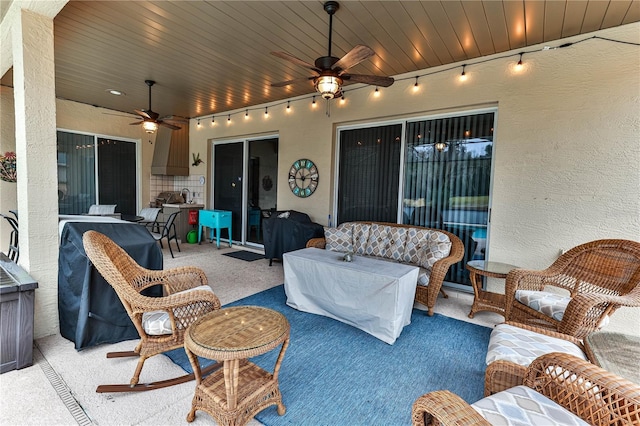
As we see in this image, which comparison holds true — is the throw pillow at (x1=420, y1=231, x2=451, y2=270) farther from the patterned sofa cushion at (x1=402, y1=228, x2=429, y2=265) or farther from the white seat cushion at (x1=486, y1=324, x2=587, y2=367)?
the white seat cushion at (x1=486, y1=324, x2=587, y2=367)

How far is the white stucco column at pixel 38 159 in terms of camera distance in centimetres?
232

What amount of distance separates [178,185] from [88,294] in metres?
5.78

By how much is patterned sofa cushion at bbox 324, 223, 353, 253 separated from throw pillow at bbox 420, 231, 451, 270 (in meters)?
1.01

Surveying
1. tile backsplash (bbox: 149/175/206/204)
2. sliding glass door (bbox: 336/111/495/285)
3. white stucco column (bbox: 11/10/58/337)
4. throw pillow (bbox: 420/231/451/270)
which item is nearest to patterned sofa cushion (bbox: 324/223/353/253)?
sliding glass door (bbox: 336/111/495/285)

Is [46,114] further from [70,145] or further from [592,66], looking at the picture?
[592,66]

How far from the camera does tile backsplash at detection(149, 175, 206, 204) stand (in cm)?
709

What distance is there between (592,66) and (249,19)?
3.54 meters

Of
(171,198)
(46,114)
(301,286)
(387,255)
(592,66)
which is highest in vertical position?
(592,66)

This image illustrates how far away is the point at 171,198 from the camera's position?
23.2 feet

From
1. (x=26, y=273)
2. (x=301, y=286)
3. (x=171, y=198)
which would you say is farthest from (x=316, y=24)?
(x=171, y=198)

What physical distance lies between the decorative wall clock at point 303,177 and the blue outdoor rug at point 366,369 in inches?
105

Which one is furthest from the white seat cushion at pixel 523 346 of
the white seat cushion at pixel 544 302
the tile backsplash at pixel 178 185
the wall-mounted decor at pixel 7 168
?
the tile backsplash at pixel 178 185

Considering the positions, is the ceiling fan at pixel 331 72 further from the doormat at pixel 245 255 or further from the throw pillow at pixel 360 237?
the doormat at pixel 245 255

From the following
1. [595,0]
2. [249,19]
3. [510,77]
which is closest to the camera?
[595,0]
